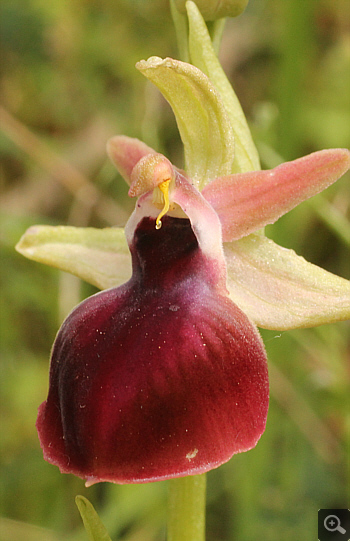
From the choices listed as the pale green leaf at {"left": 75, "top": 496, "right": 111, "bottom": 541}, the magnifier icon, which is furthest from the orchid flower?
the magnifier icon

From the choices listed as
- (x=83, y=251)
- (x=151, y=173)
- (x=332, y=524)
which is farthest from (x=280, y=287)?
(x=332, y=524)

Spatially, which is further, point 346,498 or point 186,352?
point 346,498

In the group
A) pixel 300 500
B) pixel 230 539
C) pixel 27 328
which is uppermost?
pixel 27 328

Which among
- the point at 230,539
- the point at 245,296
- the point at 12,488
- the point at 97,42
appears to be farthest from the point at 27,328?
the point at 245,296

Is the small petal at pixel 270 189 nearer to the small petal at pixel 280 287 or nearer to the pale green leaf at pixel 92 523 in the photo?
the small petal at pixel 280 287

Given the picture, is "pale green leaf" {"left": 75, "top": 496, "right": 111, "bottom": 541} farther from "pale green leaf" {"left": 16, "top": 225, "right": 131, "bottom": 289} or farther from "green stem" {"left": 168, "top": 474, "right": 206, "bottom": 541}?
"pale green leaf" {"left": 16, "top": 225, "right": 131, "bottom": 289}

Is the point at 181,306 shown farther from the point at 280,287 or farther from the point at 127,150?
the point at 127,150

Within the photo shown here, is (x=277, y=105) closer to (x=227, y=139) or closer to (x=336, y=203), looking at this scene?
(x=336, y=203)
